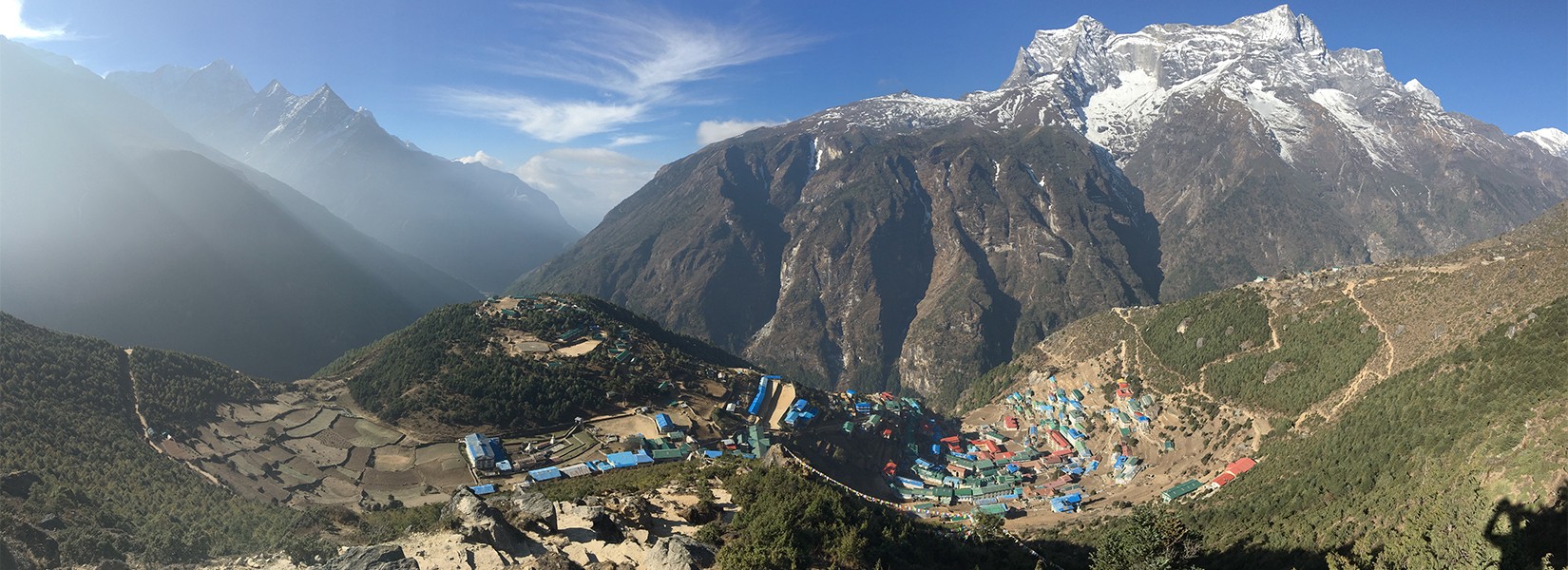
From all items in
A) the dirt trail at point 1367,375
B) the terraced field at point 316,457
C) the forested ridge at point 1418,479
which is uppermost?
the dirt trail at point 1367,375

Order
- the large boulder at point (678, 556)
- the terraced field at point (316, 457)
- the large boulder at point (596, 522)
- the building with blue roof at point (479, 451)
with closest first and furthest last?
the large boulder at point (678, 556) → the large boulder at point (596, 522) → the terraced field at point (316, 457) → the building with blue roof at point (479, 451)

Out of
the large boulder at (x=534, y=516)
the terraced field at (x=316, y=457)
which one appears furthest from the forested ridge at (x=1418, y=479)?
the terraced field at (x=316, y=457)

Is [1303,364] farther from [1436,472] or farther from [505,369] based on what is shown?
[505,369]

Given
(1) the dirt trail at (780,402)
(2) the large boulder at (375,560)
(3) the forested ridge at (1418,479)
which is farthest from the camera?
(1) the dirt trail at (780,402)

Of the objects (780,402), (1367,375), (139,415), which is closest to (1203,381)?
(1367,375)

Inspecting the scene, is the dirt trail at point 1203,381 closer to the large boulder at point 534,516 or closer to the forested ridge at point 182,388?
the large boulder at point 534,516

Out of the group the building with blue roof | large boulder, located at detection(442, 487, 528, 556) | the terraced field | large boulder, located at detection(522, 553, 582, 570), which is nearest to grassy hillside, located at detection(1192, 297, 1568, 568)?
large boulder, located at detection(522, 553, 582, 570)

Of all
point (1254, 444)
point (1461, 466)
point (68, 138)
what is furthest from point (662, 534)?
point (68, 138)
